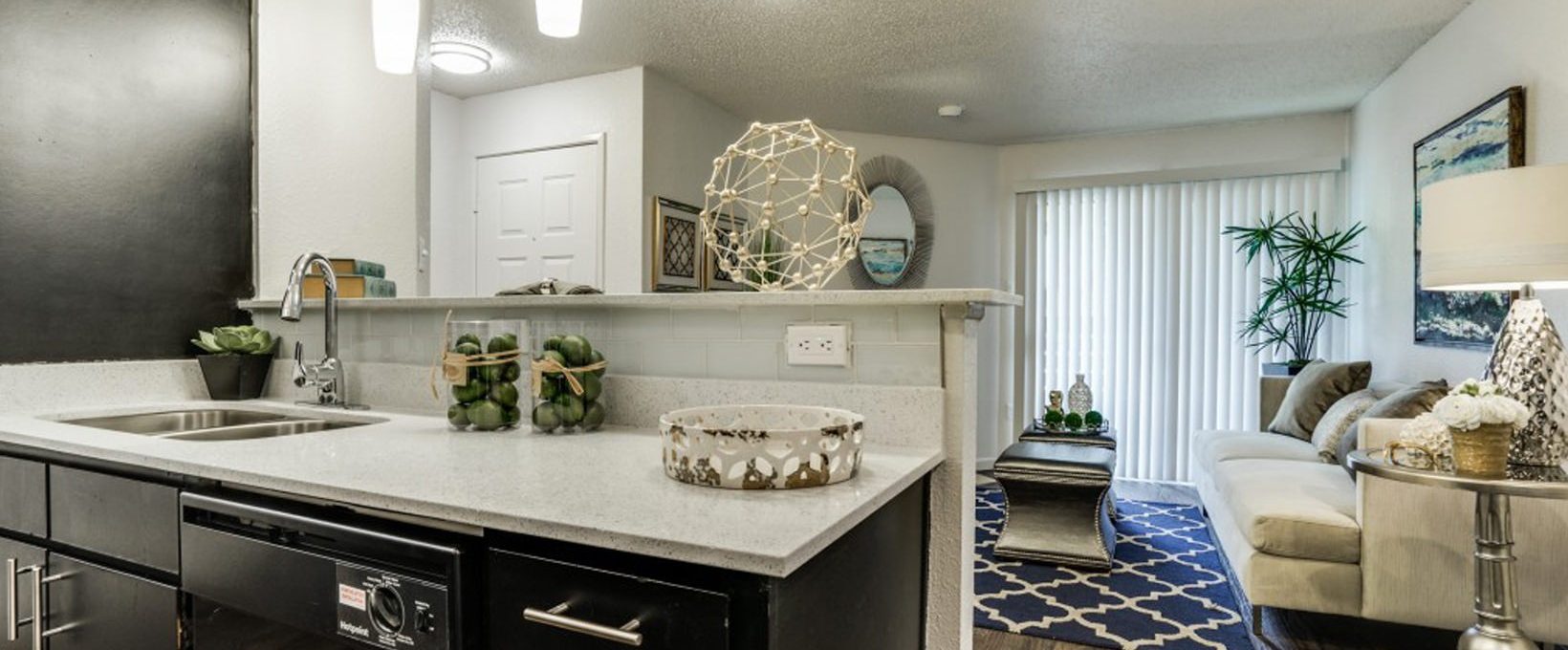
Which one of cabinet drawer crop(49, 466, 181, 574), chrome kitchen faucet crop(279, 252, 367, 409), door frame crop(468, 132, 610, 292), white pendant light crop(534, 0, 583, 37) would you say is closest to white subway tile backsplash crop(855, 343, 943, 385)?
white pendant light crop(534, 0, 583, 37)

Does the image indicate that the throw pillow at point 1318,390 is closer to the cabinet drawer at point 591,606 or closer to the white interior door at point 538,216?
the white interior door at point 538,216

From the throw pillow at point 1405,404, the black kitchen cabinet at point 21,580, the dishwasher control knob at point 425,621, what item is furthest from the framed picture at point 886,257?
the dishwasher control knob at point 425,621

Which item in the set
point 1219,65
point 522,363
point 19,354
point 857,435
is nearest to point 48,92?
point 19,354

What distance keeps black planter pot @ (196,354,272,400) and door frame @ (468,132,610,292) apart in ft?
6.63

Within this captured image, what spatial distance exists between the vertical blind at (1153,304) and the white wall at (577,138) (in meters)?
2.77

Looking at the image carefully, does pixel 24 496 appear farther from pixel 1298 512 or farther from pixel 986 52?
pixel 986 52

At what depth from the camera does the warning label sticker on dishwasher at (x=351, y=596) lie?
0.96m

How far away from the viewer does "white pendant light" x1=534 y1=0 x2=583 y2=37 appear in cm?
162

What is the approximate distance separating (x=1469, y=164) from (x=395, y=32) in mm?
3717

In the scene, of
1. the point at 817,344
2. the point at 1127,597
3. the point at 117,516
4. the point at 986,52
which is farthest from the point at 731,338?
the point at 986,52

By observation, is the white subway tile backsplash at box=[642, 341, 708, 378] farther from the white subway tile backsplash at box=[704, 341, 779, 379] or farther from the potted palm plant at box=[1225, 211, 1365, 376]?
the potted palm plant at box=[1225, 211, 1365, 376]

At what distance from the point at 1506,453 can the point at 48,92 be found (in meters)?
Answer: 3.47

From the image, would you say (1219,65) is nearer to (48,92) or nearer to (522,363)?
(522,363)

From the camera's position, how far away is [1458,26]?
10.1 ft
